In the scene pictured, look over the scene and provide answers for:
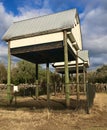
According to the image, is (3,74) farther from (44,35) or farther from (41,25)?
(44,35)

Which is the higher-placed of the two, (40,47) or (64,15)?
(64,15)

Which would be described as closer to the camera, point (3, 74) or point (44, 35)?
point (44, 35)

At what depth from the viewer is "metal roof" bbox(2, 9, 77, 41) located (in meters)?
16.8

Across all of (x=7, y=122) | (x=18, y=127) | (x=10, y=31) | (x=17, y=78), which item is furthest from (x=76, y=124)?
(x=17, y=78)

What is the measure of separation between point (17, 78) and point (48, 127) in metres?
47.9

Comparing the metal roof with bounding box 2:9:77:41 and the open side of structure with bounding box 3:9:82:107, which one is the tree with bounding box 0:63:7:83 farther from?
the open side of structure with bounding box 3:9:82:107

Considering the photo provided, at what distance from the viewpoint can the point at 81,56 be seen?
31.5 meters

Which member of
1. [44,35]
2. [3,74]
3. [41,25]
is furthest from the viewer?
[3,74]

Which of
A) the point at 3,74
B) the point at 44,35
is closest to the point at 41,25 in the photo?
the point at 44,35

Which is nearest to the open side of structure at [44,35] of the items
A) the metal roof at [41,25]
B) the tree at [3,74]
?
the metal roof at [41,25]

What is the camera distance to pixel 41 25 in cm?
1825

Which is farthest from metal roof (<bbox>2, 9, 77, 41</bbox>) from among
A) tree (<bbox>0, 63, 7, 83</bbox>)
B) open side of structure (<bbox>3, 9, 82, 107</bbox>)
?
tree (<bbox>0, 63, 7, 83</bbox>)

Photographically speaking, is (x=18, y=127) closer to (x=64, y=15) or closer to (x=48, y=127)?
(x=48, y=127)

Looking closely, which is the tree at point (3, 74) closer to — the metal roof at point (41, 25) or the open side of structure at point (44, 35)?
the metal roof at point (41, 25)
